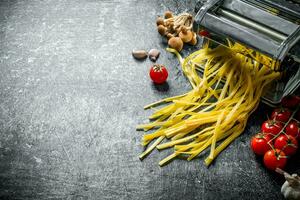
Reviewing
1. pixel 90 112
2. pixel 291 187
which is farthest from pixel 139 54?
pixel 291 187

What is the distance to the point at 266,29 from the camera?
2.89 metres

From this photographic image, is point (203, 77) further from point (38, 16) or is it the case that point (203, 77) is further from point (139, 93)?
point (38, 16)

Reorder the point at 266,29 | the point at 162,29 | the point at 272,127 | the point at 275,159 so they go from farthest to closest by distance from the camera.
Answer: the point at 162,29
the point at 266,29
the point at 272,127
the point at 275,159

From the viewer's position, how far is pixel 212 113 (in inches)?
115

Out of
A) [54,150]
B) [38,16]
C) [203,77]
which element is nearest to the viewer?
[54,150]

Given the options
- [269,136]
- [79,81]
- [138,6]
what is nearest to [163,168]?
[269,136]

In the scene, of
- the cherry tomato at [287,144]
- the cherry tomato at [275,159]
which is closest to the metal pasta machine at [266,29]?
the cherry tomato at [287,144]

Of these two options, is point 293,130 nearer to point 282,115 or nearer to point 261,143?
point 282,115

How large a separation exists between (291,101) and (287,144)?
0.38 meters

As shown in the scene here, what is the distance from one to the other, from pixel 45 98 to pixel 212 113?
117 centimetres

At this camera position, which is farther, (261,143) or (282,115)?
(282,115)

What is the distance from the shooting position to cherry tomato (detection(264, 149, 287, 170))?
2613mm

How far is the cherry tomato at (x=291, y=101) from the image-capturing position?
2903 mm

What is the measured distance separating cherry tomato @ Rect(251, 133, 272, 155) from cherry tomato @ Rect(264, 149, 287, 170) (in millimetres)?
63
